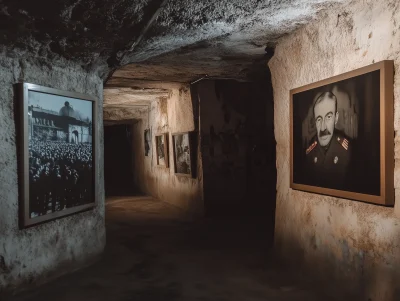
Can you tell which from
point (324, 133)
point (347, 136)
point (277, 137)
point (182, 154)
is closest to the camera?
point (347, 136)

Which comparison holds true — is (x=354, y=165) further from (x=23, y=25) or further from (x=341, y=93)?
(x=23, y=25)

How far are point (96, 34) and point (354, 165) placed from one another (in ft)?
8.09

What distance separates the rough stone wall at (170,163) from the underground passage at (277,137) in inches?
86.5

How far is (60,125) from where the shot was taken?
4066mm

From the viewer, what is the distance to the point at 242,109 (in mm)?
7824

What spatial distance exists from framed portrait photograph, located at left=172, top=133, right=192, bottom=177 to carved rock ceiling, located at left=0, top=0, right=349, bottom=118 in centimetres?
295

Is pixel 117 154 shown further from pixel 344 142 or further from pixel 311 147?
pixel 344 142

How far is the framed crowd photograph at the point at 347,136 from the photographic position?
288cm

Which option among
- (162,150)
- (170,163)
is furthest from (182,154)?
(162,150)

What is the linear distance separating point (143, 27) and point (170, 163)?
5.94 m

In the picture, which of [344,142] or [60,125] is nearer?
[344,142]

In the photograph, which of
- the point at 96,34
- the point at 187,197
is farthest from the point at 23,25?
the point at 187,197

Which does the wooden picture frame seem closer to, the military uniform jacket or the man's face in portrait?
the military uniform jacket

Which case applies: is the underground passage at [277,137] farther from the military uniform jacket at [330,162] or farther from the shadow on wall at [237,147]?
the shadow on wall at [237,147]
